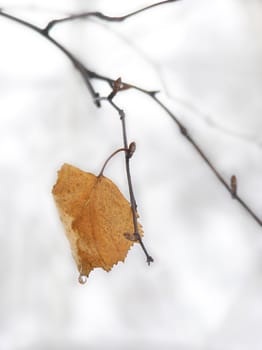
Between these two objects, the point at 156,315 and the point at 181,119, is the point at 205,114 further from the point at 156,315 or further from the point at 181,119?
the point at 156,315

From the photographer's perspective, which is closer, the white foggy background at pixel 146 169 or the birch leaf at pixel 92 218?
the birch leaf at pixel 92 218

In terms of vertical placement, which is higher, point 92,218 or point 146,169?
point 146,169

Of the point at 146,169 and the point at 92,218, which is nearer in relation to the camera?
the point at 92,218

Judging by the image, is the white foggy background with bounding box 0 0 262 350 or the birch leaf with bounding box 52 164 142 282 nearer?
the birch leaf with bounding box 52 164 142 282

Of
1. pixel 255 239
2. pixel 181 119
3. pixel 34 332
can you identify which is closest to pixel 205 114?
pixel 181 119
